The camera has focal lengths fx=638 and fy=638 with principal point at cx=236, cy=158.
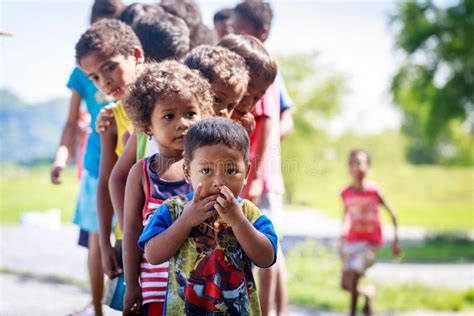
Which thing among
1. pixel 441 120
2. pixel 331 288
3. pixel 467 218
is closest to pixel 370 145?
pixel 467 218

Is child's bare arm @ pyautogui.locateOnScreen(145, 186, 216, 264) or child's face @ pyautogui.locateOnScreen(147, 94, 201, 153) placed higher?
child's face @ pyautogui.locateOnScreen(147, 94, 201, 153)

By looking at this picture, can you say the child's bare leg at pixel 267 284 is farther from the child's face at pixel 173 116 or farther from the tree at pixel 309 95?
the tree at pixel 309 95

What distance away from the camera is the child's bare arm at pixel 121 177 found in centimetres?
288

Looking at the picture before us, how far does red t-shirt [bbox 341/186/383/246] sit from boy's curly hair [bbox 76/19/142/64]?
12.3ft

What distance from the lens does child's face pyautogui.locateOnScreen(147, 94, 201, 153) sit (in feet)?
8.66

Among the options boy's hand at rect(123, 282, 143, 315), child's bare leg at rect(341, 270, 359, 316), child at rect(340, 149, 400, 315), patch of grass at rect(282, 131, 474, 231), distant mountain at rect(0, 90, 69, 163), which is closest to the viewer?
boy's hand at rect(123, 282, 143, 315)

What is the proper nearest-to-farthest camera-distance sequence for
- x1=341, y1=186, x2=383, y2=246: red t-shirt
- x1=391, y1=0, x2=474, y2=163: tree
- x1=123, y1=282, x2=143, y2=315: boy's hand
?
x1=123, y1=282, x2=143, y2=315: boy's hand < x1=341, y1=186, x2=383, y2=246: red t-shirt < x1=391, y1=0, x2=474, y2=163: tree

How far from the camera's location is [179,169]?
2631mm

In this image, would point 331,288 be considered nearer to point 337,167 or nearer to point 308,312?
point 308,312

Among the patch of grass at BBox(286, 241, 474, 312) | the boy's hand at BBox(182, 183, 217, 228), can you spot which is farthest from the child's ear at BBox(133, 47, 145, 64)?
the patch of grass at BBox(286, 241, 474, 312)

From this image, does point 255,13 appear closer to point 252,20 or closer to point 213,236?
point 252,20

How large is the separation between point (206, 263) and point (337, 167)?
2651cm

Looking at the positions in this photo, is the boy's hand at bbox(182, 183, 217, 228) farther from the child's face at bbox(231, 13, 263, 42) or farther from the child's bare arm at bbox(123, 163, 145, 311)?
the child's face at bbox(231, 13, 263, 42)

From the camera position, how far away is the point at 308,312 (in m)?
6.28
